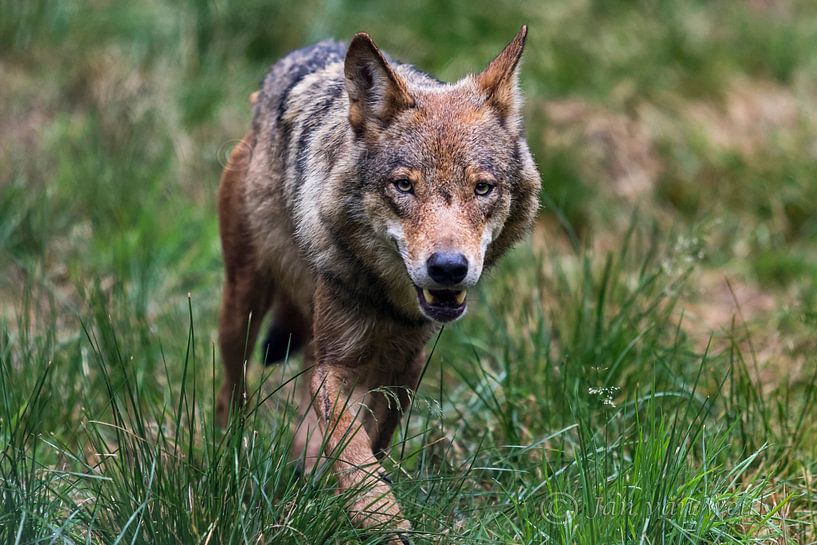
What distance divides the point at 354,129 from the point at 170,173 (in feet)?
12.5

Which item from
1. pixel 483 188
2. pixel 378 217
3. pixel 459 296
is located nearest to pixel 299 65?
pixel 378 217

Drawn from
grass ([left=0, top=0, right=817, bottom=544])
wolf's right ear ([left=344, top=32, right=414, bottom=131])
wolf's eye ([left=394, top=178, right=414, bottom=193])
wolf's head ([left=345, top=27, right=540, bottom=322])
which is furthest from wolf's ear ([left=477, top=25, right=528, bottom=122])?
grass ([left=0, top=0, right=817, bottom=544])

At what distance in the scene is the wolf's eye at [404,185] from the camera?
4041mm

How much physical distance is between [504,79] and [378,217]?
79 cm

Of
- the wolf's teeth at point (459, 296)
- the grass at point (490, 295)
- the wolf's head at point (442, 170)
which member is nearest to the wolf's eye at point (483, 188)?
the wolf's head at point (442, 170)

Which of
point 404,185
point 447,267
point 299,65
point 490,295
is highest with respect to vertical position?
point 299,65

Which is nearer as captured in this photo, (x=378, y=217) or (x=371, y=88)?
(x=378, y=217)

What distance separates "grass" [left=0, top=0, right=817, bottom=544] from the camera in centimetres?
369

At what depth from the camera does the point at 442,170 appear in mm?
4055

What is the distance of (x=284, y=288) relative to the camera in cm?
530

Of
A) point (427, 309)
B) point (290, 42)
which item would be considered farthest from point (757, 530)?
point (290, 42)

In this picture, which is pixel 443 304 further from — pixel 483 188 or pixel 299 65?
pixel 299 65

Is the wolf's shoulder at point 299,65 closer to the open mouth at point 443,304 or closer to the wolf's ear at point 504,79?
the wolf's ear at point 504,79

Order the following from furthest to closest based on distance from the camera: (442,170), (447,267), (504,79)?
(504,79), (442,170), (447,267)
